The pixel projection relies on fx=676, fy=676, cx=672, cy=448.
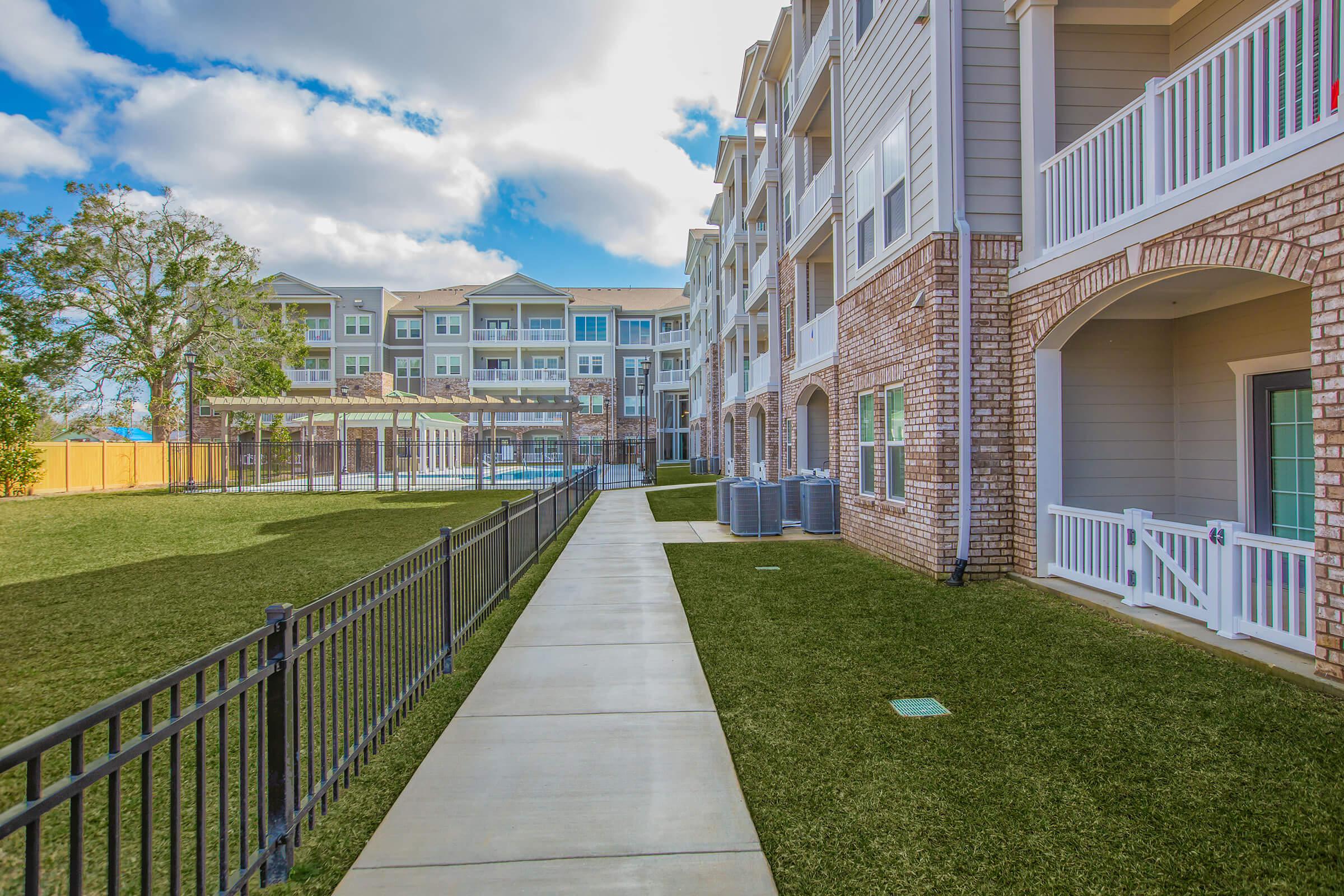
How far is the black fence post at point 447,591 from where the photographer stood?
5062mm

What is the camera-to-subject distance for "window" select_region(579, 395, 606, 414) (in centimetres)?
4688

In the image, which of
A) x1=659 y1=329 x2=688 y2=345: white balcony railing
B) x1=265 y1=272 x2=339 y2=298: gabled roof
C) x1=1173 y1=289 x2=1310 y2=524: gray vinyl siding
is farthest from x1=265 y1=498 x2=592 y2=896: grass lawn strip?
x1=265 y1=272 x2=339 y2=298: gabled roof

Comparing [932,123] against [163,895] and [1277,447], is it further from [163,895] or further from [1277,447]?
[163,895]

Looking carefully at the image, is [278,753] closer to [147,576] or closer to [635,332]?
[147,576]

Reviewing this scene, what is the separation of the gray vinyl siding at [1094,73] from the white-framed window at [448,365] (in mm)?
42305

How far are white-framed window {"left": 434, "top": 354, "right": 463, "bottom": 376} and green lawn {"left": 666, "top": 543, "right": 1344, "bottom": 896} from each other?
43041 mm

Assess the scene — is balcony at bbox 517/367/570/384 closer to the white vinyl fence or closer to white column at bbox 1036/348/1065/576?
white column at bbox 1036/348/1065/576

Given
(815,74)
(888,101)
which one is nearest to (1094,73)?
(888,101)

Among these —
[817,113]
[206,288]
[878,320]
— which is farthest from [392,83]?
[206,288]

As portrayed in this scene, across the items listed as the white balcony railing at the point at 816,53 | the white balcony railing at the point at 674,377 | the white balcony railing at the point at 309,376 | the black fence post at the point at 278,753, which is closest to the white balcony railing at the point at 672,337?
the white balcony railing at the point at 674,377

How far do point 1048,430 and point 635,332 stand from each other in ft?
143

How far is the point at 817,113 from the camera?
48.2 feet

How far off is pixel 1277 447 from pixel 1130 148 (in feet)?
11.7

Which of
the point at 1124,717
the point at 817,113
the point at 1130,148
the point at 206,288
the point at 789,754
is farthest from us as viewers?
the point at 206,288
